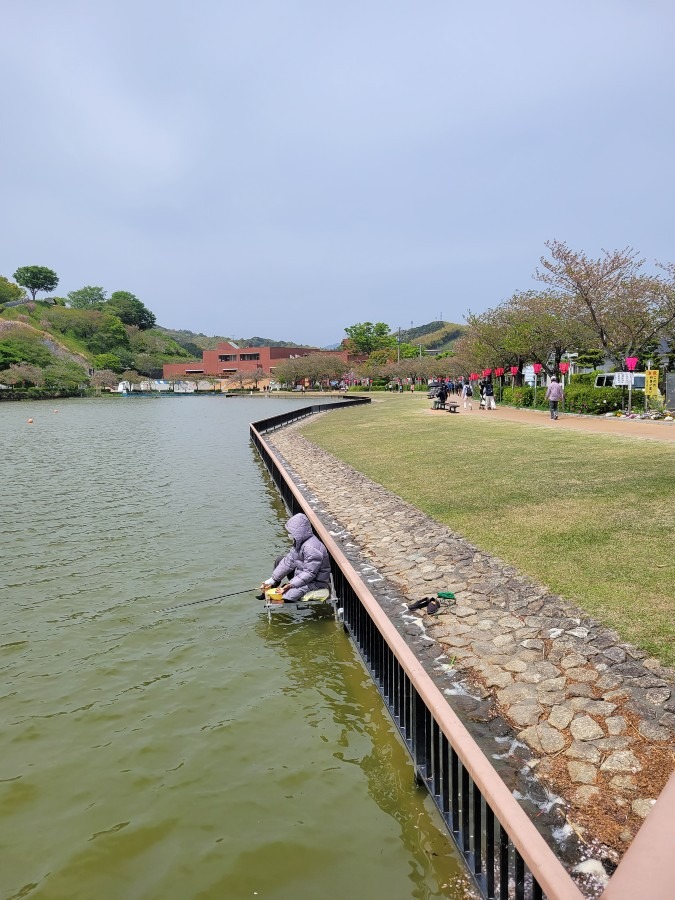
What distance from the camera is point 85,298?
171 m

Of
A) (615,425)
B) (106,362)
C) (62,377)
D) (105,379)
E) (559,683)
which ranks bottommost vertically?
(559,683)

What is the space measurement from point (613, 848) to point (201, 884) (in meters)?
2.39

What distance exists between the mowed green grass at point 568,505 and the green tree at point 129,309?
483ft

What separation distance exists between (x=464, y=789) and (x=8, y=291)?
16468 centimetres

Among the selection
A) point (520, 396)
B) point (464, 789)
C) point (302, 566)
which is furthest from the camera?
point (520, 396)

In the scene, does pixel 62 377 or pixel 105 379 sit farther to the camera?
pixel 105 379

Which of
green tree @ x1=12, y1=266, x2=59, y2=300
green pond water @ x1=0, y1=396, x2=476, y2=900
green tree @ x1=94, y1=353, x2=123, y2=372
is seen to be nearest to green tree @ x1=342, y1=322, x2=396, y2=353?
green tree @ x1=94, y1=353, x2=123, y2=372

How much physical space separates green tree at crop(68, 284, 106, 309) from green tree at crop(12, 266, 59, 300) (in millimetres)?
12213

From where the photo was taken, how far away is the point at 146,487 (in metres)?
18.5

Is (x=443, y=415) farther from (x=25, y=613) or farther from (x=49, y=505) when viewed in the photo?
(x=25, y=613)

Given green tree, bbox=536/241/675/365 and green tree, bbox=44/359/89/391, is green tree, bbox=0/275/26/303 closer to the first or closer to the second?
green tree, bbox=44/359/89/391

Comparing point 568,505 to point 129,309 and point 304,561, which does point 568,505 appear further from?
point 129,309

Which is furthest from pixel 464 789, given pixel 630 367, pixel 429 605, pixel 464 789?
pixel 630 367

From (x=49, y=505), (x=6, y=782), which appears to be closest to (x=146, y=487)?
(x=49, y=505)
